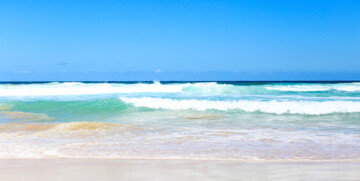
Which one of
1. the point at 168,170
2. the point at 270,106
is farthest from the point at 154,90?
the point at 168,170

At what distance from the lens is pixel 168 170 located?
159 inches

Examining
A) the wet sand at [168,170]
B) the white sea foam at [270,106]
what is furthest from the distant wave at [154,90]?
the wet sand at [168,170]

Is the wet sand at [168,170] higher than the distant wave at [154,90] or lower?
lower

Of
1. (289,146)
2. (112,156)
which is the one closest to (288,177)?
(289,146)

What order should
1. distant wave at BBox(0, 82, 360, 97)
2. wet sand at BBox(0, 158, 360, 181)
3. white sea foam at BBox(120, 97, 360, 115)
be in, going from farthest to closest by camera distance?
distant wave at BBox(0, 82, 360, 97)
white sea foam at BBox(120, 97, 360, 115)
wet sand at BBox(0, 158, 360, 181)

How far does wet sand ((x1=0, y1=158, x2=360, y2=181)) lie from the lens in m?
3.69

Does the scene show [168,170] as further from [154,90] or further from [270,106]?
[154,90]

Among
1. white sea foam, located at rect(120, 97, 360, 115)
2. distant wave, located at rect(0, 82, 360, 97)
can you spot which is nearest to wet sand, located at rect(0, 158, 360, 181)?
white sea foam, located at rect(120, 97, 360, 115)

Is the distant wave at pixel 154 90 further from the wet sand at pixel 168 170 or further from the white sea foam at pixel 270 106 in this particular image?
the wet sand at pixel 168 170

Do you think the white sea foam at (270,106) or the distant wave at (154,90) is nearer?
the white sea foam at (270,106)

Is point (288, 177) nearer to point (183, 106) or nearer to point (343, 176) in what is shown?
point (343, 176)

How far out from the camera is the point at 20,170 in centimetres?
391

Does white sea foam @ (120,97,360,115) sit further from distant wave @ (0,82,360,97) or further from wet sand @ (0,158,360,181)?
distant wave @ (0,82,360,97)

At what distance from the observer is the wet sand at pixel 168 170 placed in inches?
145
